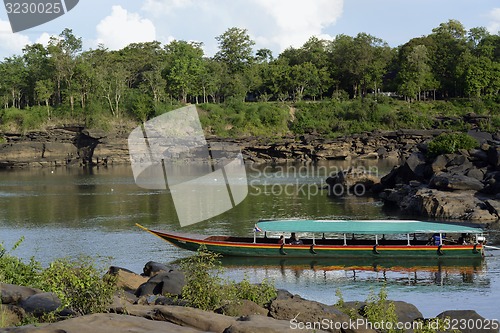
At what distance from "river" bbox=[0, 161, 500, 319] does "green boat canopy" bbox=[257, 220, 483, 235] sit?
5.14 ft

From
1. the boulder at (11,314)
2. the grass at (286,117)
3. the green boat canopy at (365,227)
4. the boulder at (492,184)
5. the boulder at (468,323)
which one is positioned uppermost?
the grass at (286,117)

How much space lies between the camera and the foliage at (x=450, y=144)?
49344mm

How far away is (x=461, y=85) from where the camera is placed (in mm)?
101000

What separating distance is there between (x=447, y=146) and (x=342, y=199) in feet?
27.9

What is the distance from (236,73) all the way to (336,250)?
78672 millimetres

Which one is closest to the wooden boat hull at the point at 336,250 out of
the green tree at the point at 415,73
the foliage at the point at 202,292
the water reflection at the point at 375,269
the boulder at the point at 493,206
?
the water reflection at the point at 375,269

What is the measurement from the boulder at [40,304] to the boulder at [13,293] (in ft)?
1.36

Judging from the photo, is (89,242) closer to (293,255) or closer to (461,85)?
(293,255)

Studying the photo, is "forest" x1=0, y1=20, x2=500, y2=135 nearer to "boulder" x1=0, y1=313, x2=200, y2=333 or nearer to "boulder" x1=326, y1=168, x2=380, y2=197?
"boulder" x1=326, y1=168, x2=380, y2=197

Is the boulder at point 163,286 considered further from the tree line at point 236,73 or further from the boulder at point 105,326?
the tree line at point 236,73

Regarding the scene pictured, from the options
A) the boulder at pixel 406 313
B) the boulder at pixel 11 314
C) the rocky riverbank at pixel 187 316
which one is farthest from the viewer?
the boulder at pixel 406 313

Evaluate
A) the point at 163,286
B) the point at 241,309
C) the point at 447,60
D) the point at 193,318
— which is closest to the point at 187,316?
the point at 193,318

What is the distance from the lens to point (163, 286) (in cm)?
2152

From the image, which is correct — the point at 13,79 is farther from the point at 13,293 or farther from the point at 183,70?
the point at 13,293
